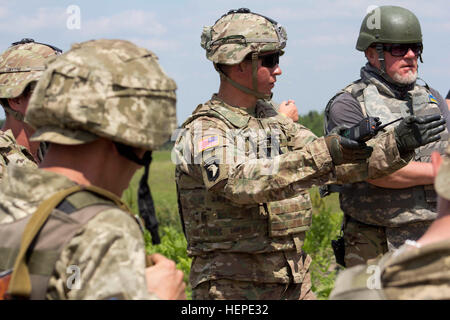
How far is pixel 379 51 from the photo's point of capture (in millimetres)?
5203

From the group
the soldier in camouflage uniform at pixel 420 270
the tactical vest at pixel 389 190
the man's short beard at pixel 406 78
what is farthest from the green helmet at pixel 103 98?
the man's short beard at pixel 406 78

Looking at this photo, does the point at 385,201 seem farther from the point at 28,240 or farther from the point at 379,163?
the point at 28,240

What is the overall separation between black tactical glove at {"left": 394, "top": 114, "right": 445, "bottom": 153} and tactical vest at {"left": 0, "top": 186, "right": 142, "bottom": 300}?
7.14 feet

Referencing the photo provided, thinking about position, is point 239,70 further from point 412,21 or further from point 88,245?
point 88,245

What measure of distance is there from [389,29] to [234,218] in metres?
1.96

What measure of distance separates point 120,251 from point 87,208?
21 cm

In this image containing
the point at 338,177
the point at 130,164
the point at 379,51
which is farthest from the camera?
the point at 379,51

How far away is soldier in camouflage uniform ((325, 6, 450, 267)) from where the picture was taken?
16.0ft

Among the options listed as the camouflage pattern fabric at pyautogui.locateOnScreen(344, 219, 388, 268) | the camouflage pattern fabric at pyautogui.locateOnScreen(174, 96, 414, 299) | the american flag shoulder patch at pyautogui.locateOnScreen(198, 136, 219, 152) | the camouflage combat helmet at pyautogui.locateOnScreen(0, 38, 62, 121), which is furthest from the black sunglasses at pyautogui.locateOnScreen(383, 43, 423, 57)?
the camouflage combat helmet at pyautogui.locateOnScreen(0, 38, 62, 121)

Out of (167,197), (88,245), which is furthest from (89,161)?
(167,197)

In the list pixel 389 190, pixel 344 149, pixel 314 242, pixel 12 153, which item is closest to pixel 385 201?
pixel 389 190

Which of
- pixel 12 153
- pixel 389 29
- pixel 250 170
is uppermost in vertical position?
pixel 389 29

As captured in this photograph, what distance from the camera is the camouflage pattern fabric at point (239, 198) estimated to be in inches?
163

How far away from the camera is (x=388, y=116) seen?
4.95m
